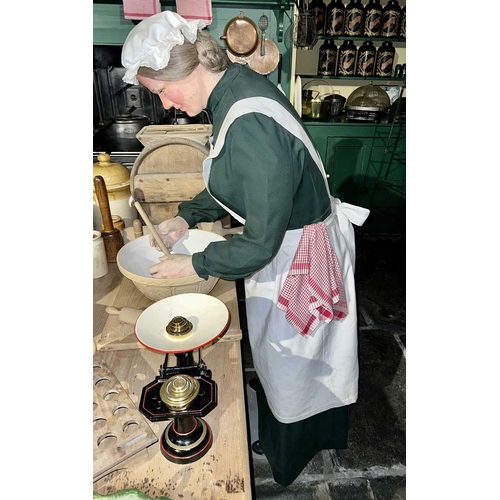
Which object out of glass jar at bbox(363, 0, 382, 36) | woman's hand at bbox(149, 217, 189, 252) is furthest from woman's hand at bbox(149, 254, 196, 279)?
glass jar at bbox(363, 0, 382, 36)

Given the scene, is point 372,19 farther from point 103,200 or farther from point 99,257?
point 99,257

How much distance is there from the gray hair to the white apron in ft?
0.87

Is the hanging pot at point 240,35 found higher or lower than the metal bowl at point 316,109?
higher

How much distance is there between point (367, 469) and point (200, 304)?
147 cm

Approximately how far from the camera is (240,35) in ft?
10.5

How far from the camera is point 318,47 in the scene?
3.97 metres

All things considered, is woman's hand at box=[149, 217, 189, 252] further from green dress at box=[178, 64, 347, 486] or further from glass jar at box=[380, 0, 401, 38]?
glass jar at box=[380, 0, 401, 38]

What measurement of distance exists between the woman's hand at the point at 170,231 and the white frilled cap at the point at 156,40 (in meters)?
0.58

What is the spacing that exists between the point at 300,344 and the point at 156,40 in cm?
106

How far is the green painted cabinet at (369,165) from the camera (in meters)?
3.75

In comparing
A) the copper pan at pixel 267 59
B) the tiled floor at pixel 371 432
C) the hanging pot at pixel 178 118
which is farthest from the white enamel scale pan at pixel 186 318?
the copper pan at pixel 267 59

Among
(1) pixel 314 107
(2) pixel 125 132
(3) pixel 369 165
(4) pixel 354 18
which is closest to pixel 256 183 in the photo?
(2) pixel 125 132

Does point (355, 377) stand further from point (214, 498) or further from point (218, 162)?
point (218, 162)

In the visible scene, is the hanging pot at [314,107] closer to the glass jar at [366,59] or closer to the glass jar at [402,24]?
the glass jar at [366,59]
